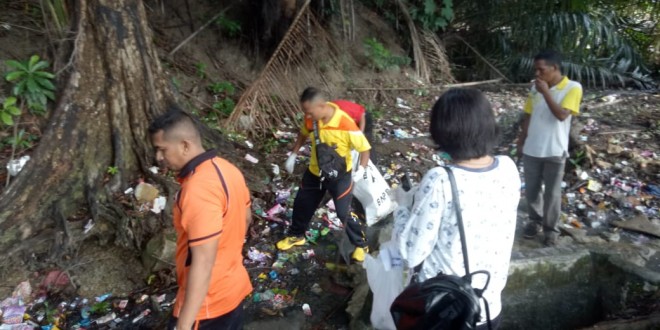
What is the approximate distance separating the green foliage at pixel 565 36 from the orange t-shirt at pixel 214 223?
7176 mm

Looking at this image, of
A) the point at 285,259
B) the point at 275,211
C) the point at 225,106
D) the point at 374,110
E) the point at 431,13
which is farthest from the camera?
the point at 431,13

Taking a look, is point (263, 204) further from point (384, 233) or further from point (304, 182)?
point (384, 233)

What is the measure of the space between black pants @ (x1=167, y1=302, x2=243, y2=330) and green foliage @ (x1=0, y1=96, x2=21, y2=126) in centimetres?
272

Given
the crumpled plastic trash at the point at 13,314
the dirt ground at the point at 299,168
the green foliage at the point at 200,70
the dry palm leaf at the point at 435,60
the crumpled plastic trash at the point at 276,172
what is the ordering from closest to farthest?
the crumpled plastic trash at the point at 13,314, the dirt ground at the point at 299,168, the crumpled plastic trash at the point at 276,172, the green foliage at the point at 200,70, the dry palm leaf at the point at 435,60

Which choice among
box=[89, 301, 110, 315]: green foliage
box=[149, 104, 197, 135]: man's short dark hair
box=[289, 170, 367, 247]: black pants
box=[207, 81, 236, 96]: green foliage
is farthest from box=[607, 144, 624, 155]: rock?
box=[89, 301, 110, 315]: green foliage

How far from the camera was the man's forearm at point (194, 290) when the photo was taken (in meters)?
1.67

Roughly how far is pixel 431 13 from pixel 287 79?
3.45 m

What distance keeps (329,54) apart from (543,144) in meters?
3.93

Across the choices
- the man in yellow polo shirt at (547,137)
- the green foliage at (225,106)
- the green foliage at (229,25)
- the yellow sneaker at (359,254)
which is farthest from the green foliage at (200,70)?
the man in yellow polo shirt at (547,137)

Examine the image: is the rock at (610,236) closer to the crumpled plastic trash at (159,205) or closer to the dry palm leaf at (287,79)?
the dry palm leaf at (287,79)

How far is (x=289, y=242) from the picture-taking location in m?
Result: 3.91

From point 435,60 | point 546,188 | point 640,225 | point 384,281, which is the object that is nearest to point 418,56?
point 435,60

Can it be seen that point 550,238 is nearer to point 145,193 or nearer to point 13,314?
point 145,193

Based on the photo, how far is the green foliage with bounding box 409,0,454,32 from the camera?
7.93 meters
